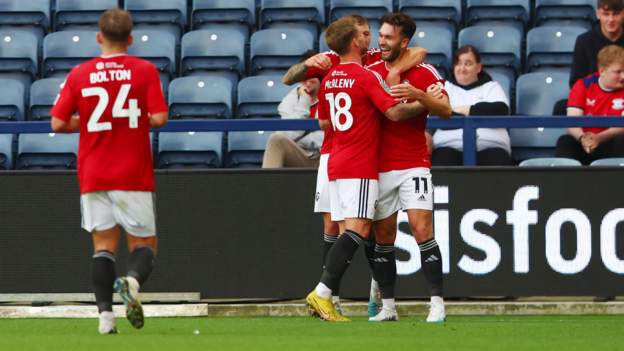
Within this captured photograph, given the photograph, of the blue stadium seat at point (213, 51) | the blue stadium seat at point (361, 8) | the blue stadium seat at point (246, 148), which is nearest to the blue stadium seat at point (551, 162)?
the blue stadium seat at point (246, 148)

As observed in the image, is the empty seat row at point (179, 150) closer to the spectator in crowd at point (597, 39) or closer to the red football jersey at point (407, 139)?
the spectator in crowd at point (597, 39)

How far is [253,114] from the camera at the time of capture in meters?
12.9

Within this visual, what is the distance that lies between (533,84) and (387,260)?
3.76 m

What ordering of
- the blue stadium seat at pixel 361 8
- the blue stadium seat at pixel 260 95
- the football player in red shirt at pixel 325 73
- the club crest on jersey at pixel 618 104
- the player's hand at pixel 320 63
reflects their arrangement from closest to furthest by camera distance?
the football player in red shirt at pixel 325 73, the player's hand at pixel 320 63, the club crest on jersey at pixel 618 104, the blue stadium seat at pixel 260 95, the blue stadium seat at pixel 361 8

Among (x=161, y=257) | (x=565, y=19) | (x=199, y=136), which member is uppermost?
(x=565, y=19)

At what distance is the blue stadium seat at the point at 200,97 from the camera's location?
13.0m

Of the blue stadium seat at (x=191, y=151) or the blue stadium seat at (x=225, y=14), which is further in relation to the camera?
the blue stadium seat at (x=225, y=14)

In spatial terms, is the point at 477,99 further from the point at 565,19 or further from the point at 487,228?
the point at 565,19

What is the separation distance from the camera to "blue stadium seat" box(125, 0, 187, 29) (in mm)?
Answer: 14562

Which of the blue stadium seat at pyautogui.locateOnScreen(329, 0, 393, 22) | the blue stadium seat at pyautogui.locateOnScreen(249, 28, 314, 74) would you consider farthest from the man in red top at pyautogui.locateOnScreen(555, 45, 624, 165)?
the blue stadium seat at pyautogui.locateOnScreen(249, 28, 314, 74)

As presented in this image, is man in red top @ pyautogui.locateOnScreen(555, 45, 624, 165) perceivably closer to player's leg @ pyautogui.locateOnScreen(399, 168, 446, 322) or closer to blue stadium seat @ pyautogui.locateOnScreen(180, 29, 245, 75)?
player's leg @ pyautogui.locateOnScreen(399, 168, 446, 322)

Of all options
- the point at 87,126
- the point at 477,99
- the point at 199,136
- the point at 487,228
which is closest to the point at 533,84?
the point at 477,99

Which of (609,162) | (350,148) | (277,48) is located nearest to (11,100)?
(277,48)

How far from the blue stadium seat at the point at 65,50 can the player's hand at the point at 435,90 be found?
566 cm
